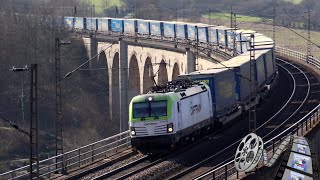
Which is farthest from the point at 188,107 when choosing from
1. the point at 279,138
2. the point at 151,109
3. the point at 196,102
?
the point at 279,138

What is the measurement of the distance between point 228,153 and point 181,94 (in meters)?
3.70

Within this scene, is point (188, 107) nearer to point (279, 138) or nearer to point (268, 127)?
point (279, 138)

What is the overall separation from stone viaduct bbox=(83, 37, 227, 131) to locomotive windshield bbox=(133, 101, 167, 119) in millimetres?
36916

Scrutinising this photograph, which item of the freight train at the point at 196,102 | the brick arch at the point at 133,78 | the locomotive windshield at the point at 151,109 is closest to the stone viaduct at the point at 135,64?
the brick arch at the point at 133,78

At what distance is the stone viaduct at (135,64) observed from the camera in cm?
7596

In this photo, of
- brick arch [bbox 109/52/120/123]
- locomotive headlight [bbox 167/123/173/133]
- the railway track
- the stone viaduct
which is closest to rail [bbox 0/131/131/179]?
locomotive headlight [bbox 167/123/173/133]

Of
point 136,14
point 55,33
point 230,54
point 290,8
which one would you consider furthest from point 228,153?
point 290,8

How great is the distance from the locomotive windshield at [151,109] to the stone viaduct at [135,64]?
36.9 m

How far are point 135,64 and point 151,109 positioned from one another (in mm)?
61506

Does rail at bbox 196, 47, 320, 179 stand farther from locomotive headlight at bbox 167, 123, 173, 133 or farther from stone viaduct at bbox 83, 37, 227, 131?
stone viaduct at bbox 83, 37, 227, 131

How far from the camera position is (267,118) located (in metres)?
42.0

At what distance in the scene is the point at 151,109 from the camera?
32656 millimetres

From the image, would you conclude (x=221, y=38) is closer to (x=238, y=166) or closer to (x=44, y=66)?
(x=44, y=66)

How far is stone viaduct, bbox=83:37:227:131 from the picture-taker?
75956 mm
